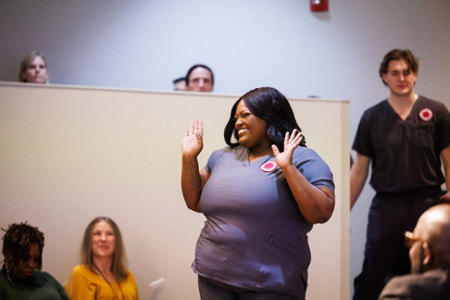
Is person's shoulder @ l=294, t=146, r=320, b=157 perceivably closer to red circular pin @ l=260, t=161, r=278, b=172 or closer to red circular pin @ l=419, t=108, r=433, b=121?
red circular pin @ l=260, t=161, r=278, b=172

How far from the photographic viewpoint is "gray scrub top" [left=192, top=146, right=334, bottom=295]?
1.70 m

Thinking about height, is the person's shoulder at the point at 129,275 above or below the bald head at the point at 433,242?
below

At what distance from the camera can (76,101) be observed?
9.25 ft

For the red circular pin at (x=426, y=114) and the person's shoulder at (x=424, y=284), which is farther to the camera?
the red circular pin at (x=426, y=114)

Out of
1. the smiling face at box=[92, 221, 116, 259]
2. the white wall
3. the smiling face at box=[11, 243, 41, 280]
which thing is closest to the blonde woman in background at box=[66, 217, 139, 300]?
the smiling face at box=[92, 221, 116, 259]

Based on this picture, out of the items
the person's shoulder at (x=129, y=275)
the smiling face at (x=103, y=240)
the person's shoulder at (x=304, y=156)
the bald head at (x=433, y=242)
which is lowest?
the person's shoulder at (x=129, y=275)

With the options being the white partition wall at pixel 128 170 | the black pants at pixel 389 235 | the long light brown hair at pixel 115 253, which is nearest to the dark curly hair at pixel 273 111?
the white partition wall at pixel 128 170

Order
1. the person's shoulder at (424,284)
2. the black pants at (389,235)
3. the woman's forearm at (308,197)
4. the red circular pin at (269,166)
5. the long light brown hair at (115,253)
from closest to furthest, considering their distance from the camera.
Answer: the person's shoulder at (424,284) < the woman's forearm at (308,197) < the red circular pin at (269,166) < the long light brown hair at (115,253) < the black pants at (389,235)

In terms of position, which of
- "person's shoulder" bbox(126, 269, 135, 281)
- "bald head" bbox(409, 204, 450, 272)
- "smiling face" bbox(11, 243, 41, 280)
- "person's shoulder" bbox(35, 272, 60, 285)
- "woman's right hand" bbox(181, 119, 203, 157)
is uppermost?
"woman's right hand" bbox(181, 119, 203, 157)

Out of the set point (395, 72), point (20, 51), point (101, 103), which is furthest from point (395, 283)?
point (20, 51)

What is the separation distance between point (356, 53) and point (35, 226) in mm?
3440

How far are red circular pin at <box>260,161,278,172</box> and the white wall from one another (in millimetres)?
2914

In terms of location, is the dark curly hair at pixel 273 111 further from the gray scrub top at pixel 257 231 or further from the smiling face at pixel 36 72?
the smiling face at pixel 36 72

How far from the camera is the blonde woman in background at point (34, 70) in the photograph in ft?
12.7
